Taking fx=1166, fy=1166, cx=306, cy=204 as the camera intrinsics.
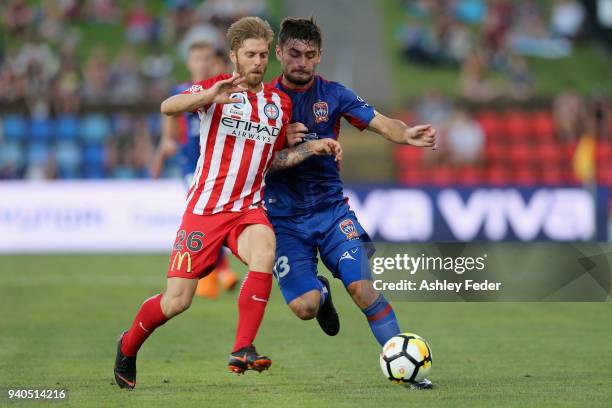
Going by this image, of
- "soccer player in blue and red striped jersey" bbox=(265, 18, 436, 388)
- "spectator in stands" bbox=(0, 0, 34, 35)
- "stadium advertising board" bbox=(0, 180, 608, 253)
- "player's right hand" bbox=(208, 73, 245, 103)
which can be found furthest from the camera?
"spectator in stands" bbox=(0, 0, 34, 35)

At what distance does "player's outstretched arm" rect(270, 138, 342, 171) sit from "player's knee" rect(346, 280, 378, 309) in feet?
2.55

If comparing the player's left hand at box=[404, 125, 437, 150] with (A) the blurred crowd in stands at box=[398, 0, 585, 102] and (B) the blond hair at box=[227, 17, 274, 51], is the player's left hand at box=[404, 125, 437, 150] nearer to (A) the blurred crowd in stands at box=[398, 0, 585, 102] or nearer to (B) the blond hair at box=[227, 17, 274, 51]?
(B) the blond hair at box=[227, 17, 274, 51]

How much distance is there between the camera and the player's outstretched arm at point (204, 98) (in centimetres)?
654

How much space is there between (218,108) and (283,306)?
5.25 m

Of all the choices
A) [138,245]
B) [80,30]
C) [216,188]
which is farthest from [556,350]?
[80,30]

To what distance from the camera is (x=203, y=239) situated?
689cm

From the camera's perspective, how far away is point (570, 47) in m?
28.3

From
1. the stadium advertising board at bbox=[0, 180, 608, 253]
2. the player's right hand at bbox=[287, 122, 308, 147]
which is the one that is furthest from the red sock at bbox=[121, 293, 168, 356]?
the stadium advertising board at bbox=[0, 180, 608, 253]

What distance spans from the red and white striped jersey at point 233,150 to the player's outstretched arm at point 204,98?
0.25 meters

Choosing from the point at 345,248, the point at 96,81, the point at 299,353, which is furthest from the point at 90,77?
the point at 345,248

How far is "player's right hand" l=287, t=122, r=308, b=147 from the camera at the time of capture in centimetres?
721

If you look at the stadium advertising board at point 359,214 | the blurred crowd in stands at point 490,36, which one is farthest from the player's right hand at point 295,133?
the blurred crowd in stands at point 490,36

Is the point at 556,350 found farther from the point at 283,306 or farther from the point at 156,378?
the point at 283,306

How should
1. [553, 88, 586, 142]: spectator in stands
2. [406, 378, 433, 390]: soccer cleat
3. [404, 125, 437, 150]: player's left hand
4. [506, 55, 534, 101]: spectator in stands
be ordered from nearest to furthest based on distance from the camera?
[406, 378, 433, 390]: soccer cleat → [404, 125, 437, 150]: player's left hand → [553, 88, 586, 142]: spectator in stands → [506, 55, 534, 101]: spectator in stands
